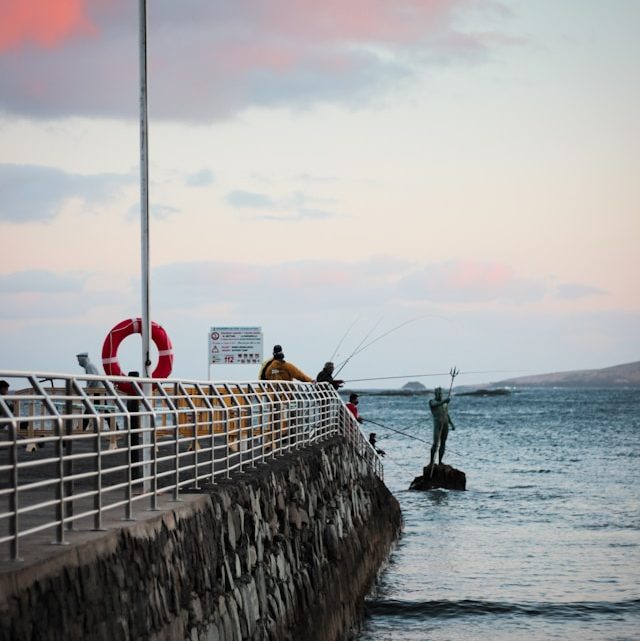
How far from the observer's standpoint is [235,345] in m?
23.4

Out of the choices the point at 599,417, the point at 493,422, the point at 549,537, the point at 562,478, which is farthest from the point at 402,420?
the point at 549,537

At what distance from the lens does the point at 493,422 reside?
375 feet

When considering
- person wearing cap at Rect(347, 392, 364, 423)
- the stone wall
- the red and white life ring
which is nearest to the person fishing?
person wearing cap at Rect(347, 392, 364, 423)

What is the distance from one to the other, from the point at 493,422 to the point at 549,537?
87534mm

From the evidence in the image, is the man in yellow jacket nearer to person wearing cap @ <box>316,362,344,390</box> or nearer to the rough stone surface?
person wearing cap @ <box>316,362,344,390</box>

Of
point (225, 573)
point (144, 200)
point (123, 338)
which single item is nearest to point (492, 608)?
point (123, 338)

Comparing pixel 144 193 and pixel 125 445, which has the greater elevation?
pixel 144 193

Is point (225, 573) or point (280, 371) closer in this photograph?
point (225, 573)

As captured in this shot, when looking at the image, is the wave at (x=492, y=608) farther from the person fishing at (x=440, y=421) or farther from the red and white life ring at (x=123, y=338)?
the person fishing at (x=440, y=421)

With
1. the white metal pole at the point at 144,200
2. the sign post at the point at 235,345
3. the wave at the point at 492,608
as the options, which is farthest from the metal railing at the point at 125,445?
the wave at the point at 492,608

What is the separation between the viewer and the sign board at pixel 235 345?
23297 mm

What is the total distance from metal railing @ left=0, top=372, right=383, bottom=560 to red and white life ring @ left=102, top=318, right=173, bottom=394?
1.30 m

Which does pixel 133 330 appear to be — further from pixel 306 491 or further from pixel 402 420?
pixel 402 420

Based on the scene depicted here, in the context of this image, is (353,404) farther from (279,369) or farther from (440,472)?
(440,472)
